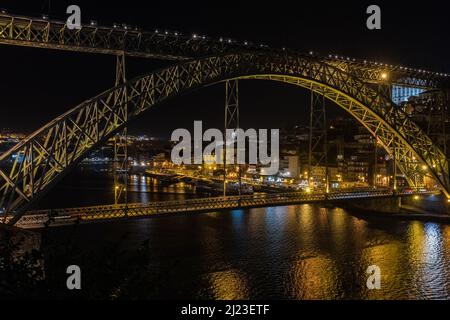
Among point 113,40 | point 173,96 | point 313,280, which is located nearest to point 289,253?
point 313,280

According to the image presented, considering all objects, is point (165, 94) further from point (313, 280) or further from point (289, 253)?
point (313, 280)

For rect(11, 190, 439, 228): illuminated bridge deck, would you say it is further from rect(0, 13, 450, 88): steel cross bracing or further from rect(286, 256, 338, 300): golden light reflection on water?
rect(0, 13, 450, 88): steel cross bracing

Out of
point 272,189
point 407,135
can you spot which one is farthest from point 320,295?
point 272,189

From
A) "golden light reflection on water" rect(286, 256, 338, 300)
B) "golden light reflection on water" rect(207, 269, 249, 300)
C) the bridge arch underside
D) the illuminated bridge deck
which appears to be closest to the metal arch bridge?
the bridge arch underside

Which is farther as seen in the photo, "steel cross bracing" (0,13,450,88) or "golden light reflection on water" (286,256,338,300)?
"steel cross bracing" (0,13,450,88)

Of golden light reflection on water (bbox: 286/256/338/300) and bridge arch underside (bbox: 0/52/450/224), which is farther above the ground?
bridge arch underside (bbox: 0/52/450/224)
